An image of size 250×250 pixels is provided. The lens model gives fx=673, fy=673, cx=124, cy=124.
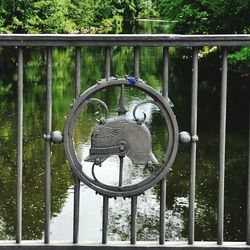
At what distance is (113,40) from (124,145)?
0.55m

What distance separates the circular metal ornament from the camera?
3.46 meters

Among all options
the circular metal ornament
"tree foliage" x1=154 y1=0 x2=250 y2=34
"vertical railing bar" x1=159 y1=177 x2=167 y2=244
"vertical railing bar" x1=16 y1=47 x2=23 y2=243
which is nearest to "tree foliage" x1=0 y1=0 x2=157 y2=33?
"tree foliage" x1=154 y1=0 x2=250 y2=34

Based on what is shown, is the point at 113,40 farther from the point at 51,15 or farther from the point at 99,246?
the point at 51,15

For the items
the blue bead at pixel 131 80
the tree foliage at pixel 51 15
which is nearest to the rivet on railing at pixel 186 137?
the blue bead at pixel 131 80

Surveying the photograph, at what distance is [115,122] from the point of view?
3.50 metres

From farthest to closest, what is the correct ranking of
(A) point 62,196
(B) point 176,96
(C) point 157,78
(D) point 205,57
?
(D) point 205,57, (C) point 157,78, (B) point 176,96, (A) point 62,196

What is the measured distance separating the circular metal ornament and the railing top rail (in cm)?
20

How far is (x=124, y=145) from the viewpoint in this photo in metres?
3.51

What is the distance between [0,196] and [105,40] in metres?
10.8

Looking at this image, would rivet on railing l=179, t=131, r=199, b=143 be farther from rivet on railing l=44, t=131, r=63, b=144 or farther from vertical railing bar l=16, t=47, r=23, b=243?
vertical railing bar l=16, t=47, r=23, b=243

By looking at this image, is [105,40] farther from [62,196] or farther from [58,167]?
[58,167]

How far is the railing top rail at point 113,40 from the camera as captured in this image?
3369mm

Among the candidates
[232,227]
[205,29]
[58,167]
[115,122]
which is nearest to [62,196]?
[58,167]

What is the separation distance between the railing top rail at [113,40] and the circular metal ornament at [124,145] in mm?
204
